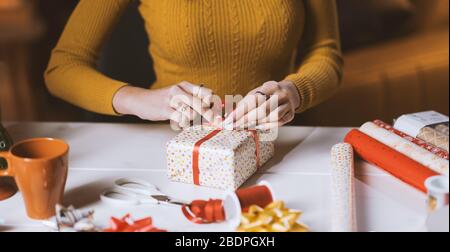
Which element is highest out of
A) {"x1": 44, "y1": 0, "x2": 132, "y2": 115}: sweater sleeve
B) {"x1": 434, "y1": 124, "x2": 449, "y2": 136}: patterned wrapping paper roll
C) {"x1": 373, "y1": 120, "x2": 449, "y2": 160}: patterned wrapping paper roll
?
{"x1": 44, "y1": 0, "x2": 132, "y2": 115}: sweater sleeve

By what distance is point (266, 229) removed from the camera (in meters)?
0.71

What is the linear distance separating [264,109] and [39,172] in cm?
32

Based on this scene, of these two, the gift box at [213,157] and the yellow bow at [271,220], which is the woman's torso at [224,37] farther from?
the yellow bow at [271,220]

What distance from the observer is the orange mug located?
73 cm

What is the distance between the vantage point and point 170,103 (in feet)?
3.07

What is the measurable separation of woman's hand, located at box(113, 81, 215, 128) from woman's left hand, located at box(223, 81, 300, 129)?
41 mm

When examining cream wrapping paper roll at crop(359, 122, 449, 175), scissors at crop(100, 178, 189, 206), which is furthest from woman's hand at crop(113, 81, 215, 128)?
cream wrapping paper roll at crop(359, 122, 449, 175)

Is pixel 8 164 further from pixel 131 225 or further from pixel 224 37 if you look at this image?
pixel 224 37

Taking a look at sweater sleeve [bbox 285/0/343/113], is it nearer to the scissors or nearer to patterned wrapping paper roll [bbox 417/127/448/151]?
patterned wrapping paper roll [bbox 417/127/448/151]

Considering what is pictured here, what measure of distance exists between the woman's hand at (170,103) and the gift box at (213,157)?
0.14 ft
